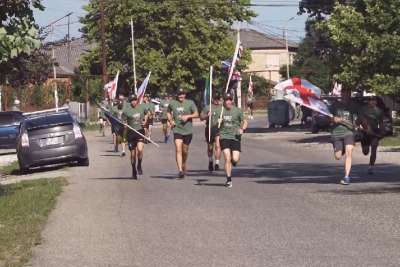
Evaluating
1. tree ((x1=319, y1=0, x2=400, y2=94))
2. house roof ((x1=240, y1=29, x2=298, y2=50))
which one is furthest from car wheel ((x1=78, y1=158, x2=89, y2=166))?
house roof ((x1=240, y1=29, x2=298, y2=50))

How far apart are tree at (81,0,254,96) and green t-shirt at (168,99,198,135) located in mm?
43726

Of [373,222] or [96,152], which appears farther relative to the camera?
[96,152]

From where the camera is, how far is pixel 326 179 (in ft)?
59.9

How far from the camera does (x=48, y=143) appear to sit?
23219 mm

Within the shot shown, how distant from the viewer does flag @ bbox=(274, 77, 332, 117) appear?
1658 cm

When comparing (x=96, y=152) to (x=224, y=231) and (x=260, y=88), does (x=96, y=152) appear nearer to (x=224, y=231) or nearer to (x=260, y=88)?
(x=224, y=231)

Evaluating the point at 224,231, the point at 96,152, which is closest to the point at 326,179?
the point at 224,231

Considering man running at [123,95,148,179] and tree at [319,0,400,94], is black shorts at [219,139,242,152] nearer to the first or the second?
man running at [123,95,148,179]

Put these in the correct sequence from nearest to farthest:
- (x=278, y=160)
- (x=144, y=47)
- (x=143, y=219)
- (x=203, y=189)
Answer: (x=143, y=219) → (x=203, y=189) → (x=278, y=160) → (x=144, y=47)

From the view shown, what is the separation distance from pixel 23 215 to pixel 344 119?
694 cm

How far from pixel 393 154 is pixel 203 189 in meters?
10.9

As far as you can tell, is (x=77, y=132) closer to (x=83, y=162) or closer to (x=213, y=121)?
(x=83, y=162)

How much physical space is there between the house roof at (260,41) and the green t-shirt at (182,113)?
296ft

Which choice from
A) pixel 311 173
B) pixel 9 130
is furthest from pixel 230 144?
pixel 9 130
